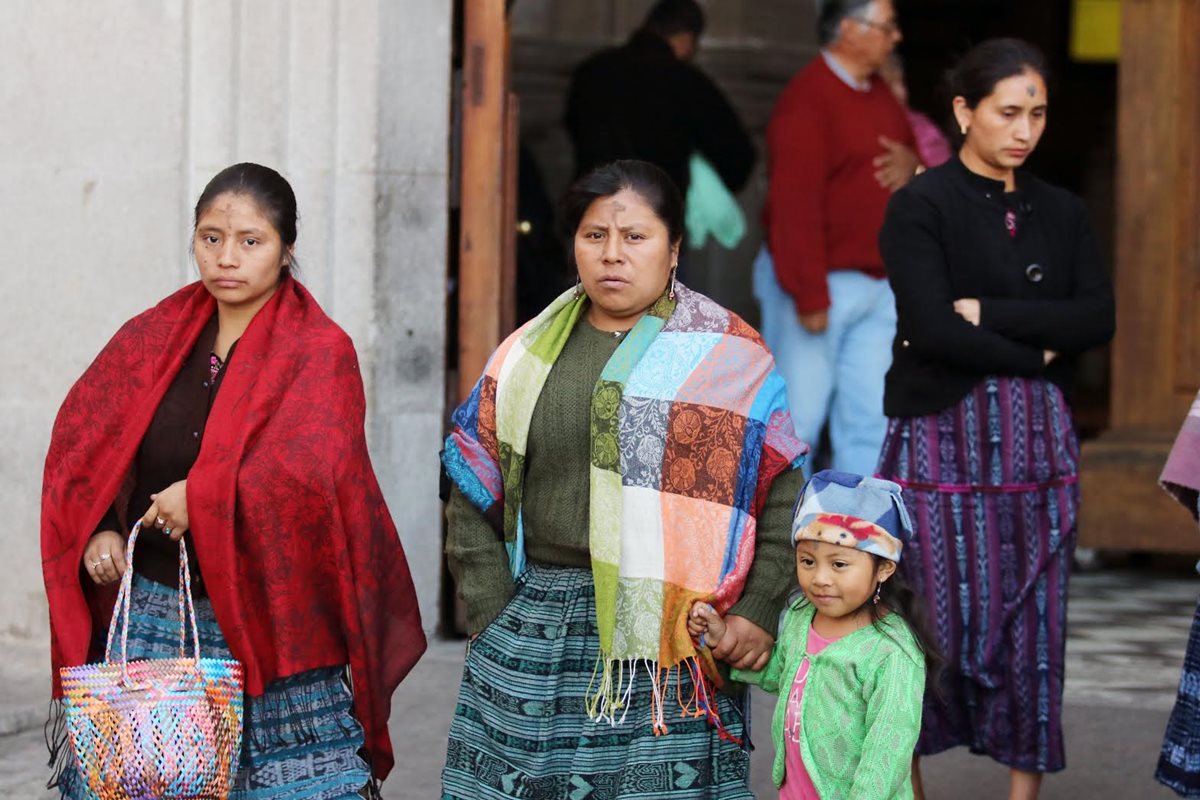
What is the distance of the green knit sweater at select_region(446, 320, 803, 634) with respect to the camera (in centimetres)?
376

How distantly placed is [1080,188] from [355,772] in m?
9.80

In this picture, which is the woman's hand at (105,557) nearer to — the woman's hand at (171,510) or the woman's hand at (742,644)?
the woman's hand at (171,510)

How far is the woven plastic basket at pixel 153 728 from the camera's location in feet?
11.9

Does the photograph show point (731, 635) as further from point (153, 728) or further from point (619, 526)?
point (153, 728)

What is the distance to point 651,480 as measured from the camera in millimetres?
3680

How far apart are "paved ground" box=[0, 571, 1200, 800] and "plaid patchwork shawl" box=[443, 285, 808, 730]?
4.46 ft

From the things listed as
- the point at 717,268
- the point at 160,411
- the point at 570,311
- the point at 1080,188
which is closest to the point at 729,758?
the point at 570,311

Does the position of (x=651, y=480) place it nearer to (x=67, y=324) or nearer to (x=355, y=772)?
(x=355, y=772)

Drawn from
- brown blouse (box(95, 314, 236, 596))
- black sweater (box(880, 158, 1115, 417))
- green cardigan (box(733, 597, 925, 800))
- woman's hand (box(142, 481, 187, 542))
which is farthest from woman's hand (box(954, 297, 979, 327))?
woman's hand (box(142, 481, 187, 542))

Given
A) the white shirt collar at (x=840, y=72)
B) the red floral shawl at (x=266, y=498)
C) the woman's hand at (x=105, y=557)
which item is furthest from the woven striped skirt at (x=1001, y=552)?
the white shirt collar at (x=840, y=72)

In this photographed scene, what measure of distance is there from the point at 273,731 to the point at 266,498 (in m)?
0.47

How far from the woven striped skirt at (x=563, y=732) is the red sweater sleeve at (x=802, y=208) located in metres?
3.38

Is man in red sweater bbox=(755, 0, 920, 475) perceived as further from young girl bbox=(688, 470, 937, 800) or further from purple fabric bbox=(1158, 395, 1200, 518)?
young girl bbox=(688, 470, 937, 800)

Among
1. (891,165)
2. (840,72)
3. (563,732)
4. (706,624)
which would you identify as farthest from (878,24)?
(563,732)
